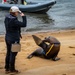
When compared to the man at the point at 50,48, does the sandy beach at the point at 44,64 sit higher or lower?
lower

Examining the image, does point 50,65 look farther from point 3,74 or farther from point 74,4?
point 74,4

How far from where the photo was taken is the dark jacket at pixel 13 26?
5.95 m

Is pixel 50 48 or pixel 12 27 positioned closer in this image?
pixel 12 27

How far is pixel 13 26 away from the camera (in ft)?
19.7

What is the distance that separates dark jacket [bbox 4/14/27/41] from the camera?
234 inches

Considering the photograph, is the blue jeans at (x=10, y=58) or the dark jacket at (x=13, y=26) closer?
the dark jacket at (x=13, y=26)

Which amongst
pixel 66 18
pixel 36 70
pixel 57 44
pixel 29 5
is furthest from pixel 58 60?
pixel 29 5

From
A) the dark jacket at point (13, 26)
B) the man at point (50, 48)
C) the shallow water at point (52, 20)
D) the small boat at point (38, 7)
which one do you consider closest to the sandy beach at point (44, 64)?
the man at point (50, 48)

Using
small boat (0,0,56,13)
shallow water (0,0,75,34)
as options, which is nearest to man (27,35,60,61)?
shallow water (0,0,75,34)

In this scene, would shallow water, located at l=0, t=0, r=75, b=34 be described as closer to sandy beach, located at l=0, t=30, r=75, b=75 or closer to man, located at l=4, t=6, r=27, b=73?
sandy beach, located at l=0, t=30, r=75, b=75

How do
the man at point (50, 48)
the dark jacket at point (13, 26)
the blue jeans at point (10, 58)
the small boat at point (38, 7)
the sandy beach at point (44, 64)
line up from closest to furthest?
the dark jacket at point (13, 26) → the blue jeans at point (10, 58) → the sandy beach at point (44, 64) → the man at point (50, 48) → the small boat at point (38, 7)

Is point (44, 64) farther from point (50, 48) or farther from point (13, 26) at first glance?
point (13, 26)

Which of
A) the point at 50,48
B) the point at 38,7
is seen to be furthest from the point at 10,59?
the point at 38,7

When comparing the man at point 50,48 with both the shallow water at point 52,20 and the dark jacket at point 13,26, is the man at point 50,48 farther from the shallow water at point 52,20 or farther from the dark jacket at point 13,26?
the shallow water at point 52,20
